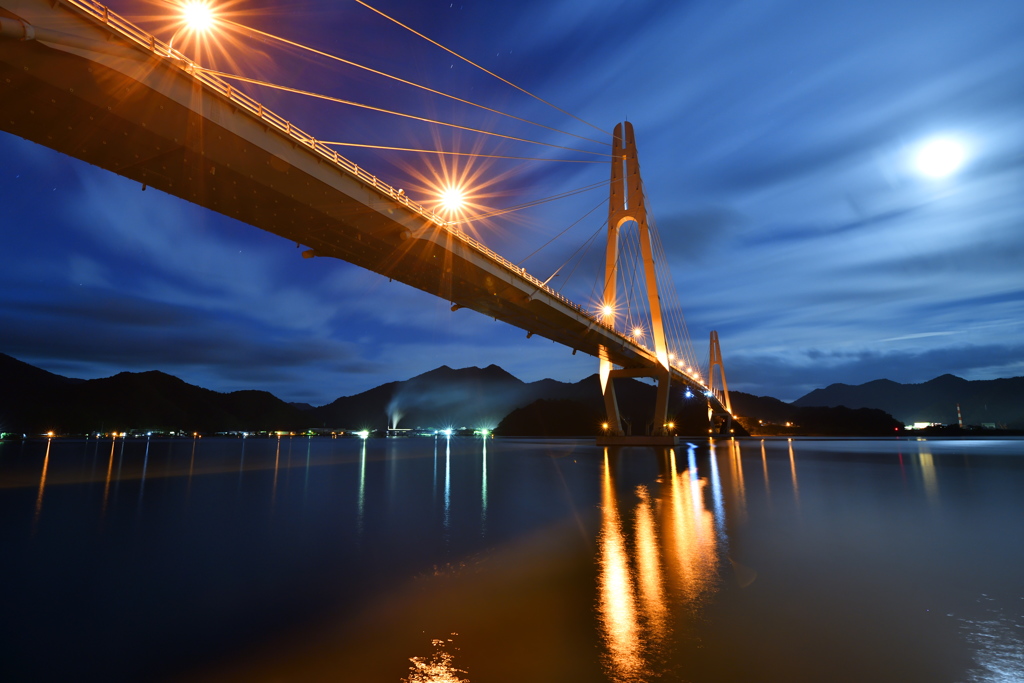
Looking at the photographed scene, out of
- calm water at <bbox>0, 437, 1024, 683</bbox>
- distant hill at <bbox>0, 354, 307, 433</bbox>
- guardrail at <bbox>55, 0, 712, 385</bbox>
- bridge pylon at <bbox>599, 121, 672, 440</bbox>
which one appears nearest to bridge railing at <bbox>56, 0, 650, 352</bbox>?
guardrail at <bbox>55, 0, 712, 385</bbox>

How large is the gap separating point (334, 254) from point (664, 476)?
69.6 ft

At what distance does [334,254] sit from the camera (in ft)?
88.4

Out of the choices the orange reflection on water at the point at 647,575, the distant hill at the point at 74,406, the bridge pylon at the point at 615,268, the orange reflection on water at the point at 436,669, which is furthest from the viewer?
the distant hill at the point at 74,406

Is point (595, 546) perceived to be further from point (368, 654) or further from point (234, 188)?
point (234, 188)

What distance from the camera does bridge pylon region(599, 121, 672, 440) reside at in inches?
2018

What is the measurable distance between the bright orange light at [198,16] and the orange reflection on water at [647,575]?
58.3 ft

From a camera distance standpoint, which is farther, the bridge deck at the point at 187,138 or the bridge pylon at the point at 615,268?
the bridge pylon at the point at 615,268

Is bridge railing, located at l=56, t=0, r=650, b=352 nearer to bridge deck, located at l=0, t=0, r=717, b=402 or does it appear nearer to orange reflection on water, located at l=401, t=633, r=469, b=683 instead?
bridge deck, located at l=0, t=0, r=717, b=402

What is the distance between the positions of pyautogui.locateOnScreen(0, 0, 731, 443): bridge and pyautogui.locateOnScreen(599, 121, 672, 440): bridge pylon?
2284 cm

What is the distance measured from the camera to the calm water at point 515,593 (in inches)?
173

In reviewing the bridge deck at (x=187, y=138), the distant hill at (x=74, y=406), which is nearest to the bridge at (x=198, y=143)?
the bridge deck at (x=187, y=138)

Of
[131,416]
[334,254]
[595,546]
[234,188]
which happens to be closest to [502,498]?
[595,546]

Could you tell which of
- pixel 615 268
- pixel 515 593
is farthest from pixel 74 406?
pixel 515 593

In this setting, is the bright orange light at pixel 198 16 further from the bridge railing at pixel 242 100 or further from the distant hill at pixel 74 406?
the distant hill at pixel 74 406
